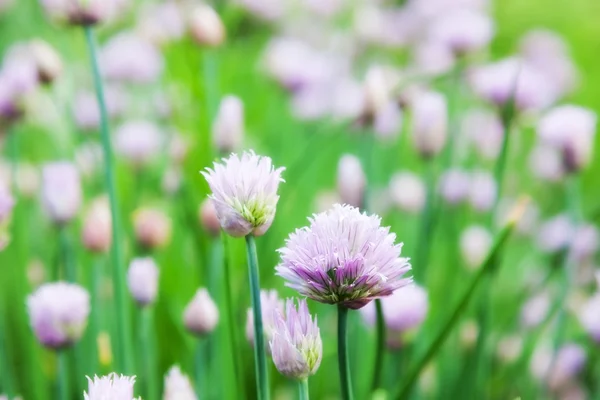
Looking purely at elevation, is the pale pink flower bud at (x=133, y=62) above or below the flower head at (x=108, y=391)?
above

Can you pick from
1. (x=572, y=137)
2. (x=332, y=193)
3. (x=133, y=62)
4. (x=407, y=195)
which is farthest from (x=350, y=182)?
(x=133, y=62)

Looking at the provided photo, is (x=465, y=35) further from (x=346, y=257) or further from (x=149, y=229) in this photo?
(x=346, y=257)

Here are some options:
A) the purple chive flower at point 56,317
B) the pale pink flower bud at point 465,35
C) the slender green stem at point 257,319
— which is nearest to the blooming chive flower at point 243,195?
the slender green stem at point 257,319

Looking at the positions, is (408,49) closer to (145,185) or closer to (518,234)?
(518,234)

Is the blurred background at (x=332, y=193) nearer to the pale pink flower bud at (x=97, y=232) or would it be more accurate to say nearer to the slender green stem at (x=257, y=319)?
the pale pink flower bud at (x=97, y=232)

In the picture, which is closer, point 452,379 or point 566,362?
point 566,362

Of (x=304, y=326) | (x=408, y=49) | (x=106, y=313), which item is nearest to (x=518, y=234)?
(x=408, y=49)

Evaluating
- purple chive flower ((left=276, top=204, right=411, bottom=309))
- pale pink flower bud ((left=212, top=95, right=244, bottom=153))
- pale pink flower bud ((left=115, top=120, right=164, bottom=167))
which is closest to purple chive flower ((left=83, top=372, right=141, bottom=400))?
purple chive flower ((left=276, top=204, right=411, bottom=309))
